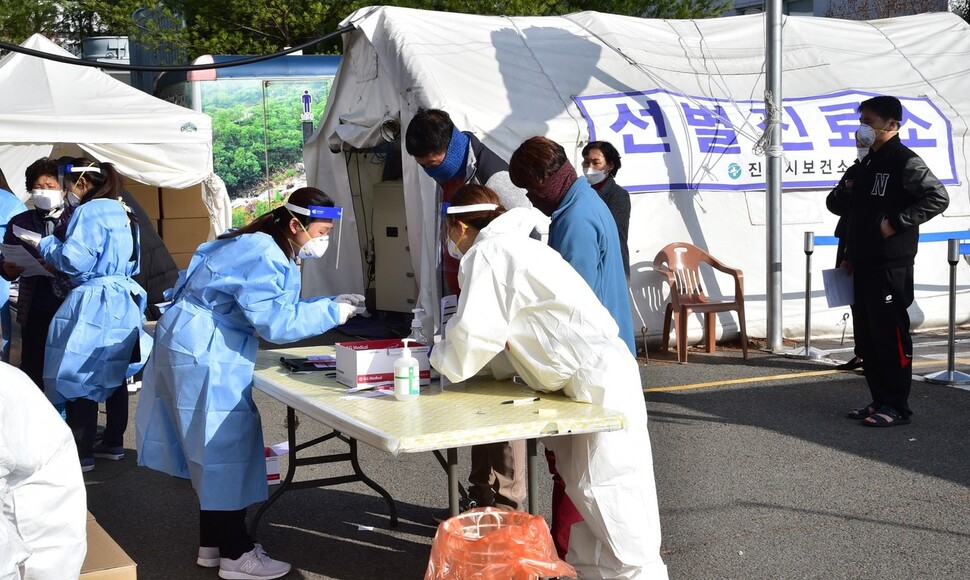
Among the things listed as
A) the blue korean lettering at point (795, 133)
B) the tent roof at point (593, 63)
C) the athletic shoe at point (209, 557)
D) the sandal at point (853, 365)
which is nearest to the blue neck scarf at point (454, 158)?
the athletic shoe at point (209, 557)

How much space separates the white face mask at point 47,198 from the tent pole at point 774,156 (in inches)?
229

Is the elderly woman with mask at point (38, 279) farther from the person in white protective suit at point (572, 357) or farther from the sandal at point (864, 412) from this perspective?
the sandal at point (864, 412)

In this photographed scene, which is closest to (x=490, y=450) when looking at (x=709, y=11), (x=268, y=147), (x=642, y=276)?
(x=642, y=276)

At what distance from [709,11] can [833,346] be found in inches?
648

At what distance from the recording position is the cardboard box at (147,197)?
14086 millimetres

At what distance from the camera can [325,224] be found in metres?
4.37

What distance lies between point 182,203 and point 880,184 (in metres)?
10.2

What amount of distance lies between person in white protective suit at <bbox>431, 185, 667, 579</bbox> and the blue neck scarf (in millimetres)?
1308

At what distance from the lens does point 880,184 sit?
667 centimetres

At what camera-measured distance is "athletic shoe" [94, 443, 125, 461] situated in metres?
6.55

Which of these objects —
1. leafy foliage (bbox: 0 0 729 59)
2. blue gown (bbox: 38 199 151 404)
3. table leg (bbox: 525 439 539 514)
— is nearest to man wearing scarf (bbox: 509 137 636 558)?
table leg (bbox: 525 439 539 514)

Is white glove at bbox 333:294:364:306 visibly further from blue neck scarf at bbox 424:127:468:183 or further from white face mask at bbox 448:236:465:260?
blue neck scarf at bbox 424:127:468:183

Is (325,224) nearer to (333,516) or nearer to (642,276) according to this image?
(333,516)

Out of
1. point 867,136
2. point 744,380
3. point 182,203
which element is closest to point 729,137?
point 744,380
